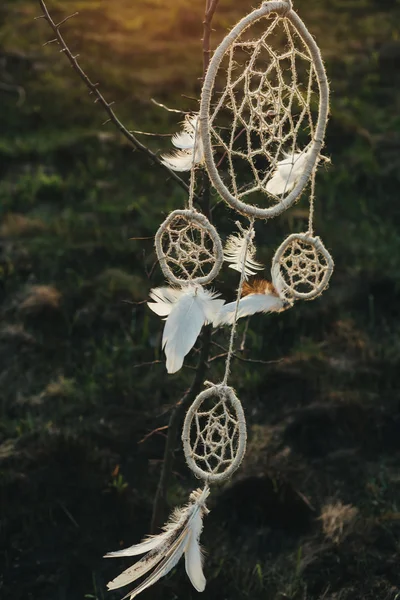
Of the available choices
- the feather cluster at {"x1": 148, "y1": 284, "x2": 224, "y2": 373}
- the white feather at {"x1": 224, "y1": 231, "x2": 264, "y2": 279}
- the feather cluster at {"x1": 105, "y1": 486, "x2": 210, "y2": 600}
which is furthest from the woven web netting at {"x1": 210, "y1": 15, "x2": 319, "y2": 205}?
the feather cluster at {"x1": 105, "y1": 486, "x2": 210, "y2": 600}

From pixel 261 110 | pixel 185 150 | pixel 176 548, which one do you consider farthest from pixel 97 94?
pixel 176 548

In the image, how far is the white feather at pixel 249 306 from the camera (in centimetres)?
203

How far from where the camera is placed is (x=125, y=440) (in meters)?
3.17

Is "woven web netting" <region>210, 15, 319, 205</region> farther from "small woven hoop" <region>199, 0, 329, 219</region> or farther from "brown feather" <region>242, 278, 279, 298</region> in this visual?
"brown feather" <region>242, 278, 279, 298</region>

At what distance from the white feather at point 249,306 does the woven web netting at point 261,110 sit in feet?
0.82

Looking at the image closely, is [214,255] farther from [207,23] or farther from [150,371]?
[150,371]

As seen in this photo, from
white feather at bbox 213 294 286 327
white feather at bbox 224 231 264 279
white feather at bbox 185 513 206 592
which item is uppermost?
white feather at bbox 224 231 264 279

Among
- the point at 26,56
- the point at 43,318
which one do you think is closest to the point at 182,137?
the point at 43,318

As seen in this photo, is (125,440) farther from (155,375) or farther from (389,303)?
(389,303)

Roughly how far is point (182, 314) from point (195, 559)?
538 millimetres

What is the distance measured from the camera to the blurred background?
2.74 meters

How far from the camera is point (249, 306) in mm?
2084

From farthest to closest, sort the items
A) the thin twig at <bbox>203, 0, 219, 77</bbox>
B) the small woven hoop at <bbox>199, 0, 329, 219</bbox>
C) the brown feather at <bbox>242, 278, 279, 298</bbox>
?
1. the brown feather at <bbox>242, 278, 279, 298</bbox>
2. the thin twig at <bbox>203, 0, 219, 77</bbox>
3. the small woven hoop at <bbox>199, 0, 329, 219</bbox>

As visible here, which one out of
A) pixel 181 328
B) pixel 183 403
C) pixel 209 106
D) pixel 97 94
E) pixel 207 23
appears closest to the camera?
pixel 209 106
